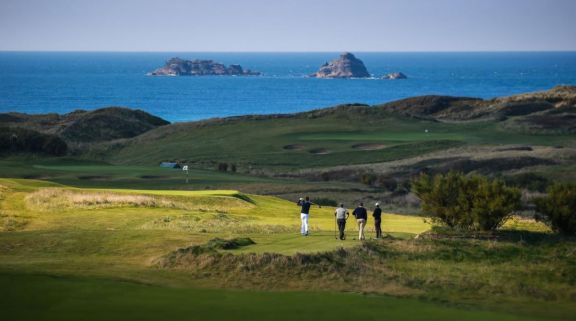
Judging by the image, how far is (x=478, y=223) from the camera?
29.9m

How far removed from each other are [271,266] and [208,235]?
6.29 m

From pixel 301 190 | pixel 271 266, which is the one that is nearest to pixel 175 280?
pixel 271 266

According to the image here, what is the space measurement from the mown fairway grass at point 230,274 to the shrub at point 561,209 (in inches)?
126

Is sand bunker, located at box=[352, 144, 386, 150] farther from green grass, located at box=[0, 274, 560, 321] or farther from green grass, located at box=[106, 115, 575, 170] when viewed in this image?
green grass, located at box=[0, 274, 560, 321]

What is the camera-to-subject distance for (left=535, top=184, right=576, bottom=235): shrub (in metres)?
A: 30.4

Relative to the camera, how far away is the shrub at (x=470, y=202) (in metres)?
29.4

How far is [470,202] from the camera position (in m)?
30.3

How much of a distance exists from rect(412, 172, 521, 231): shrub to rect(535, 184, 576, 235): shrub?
109cm

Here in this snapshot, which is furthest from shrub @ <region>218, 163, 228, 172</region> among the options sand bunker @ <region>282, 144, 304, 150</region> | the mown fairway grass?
the mown fairway grass

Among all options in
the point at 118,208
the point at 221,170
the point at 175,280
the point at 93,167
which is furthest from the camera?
the point at 221,170

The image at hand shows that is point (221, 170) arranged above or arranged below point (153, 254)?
below

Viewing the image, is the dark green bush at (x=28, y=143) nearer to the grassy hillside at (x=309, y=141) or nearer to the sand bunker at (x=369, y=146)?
the grassy hillside at (x=309, y=141)

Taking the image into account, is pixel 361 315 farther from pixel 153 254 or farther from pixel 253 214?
pixel 253 214

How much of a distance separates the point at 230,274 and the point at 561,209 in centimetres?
1256
